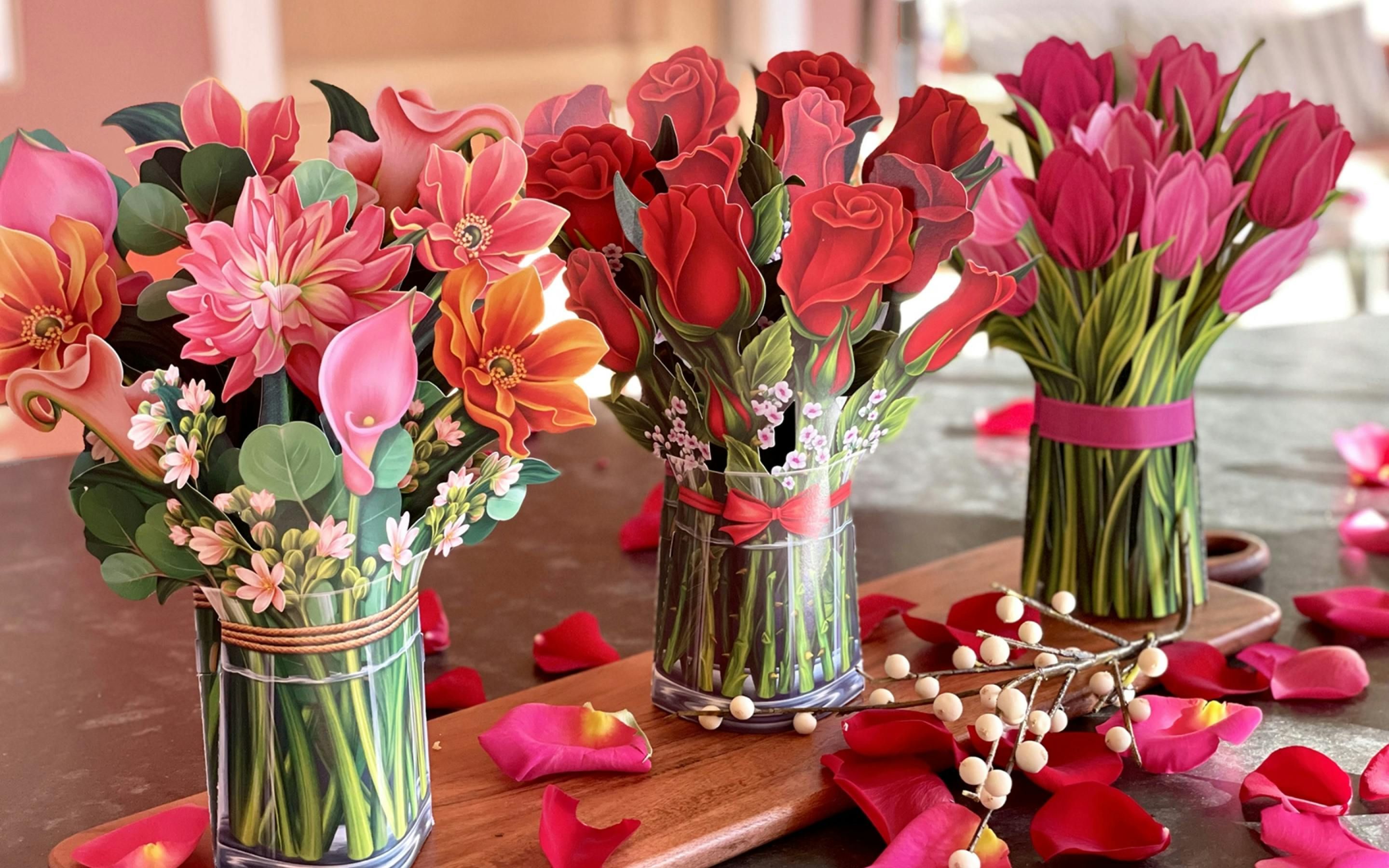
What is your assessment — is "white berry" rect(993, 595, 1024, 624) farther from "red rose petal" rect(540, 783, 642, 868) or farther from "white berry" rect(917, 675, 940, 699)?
"red rose petal" rect(540, 783, 642, 868)

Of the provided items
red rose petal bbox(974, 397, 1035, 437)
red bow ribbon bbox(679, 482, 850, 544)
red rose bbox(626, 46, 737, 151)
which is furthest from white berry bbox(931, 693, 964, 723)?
red rose petal bbox(974, 397, 1035, 437)

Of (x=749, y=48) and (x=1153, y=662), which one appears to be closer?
(x=1153, y=662)

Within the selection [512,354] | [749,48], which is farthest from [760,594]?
[749,48]

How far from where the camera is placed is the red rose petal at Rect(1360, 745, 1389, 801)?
2.24ft

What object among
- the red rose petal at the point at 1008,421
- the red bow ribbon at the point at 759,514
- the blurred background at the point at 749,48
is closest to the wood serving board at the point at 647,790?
the red bow ribbon at the point at 759,514

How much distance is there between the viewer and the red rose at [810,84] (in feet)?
2.39

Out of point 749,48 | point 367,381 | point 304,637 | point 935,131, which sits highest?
point 749,48

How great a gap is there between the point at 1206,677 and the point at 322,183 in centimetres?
61

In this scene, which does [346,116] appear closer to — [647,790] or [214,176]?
[214,176]

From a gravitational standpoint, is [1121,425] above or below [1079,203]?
below

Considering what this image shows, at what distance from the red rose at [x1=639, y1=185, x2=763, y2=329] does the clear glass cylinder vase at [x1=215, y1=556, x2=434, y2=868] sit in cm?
18

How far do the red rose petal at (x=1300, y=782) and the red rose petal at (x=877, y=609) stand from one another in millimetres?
267

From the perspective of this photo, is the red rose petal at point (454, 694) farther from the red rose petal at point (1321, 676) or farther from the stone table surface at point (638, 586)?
the red rose petal at point (1321, 676)

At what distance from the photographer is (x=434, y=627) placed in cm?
91
